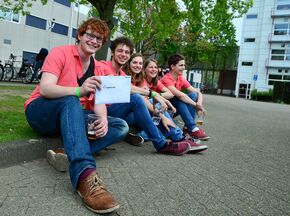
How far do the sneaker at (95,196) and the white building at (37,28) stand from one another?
2544cm

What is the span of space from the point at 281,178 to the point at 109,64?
2414 millimetres

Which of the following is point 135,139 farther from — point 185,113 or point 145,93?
point 185,113

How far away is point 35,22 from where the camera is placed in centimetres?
2936

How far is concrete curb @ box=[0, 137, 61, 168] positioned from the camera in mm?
3135

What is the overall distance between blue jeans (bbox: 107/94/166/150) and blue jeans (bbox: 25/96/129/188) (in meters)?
0.58

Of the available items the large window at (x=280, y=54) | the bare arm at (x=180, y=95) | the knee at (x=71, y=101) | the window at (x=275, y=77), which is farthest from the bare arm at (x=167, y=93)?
the window at (x=275, y=77)

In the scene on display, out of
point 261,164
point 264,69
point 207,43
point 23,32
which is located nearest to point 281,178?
point 261,164

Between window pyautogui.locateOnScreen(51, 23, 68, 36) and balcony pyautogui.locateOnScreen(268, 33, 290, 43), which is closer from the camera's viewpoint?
window pyautogui.locateOnScreen(51, 23, 68, 36)

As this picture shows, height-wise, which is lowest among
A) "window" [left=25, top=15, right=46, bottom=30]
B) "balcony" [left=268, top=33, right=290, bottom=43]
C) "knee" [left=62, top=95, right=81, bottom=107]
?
"knee" [left=62, top=95, right=81, bottom=107]

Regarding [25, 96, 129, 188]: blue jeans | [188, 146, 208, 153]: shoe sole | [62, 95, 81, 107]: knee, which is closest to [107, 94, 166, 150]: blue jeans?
[188, 146, 208, 153]: shoe sole

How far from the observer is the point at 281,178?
352cm

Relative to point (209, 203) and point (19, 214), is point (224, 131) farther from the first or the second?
point (19, 214)

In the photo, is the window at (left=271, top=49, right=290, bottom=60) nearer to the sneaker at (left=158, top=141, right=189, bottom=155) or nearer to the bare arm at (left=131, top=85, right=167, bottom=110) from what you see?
the bare arm at (left=131, top=85, right=167, bottom=110)

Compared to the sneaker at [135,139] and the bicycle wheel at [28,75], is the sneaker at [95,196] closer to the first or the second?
the sneaker at [135,139]
